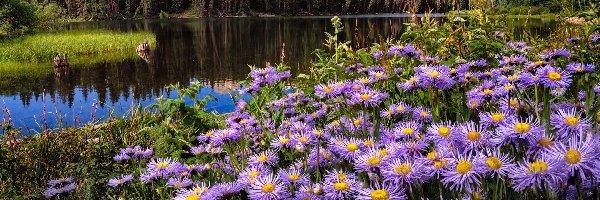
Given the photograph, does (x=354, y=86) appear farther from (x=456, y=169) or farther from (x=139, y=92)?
(x=139, y=92)

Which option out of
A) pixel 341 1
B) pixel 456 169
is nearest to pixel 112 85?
pixel 456 169

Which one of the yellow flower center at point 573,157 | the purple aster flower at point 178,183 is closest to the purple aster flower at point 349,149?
the yellow flower center at point 573,157

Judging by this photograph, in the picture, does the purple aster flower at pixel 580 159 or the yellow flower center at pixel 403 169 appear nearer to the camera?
the purple aster flower at pixel 580 159

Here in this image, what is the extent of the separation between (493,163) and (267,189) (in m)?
0.77

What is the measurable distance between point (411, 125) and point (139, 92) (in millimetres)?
15681

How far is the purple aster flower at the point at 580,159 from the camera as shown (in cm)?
117

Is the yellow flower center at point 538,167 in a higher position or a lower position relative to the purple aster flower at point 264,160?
higher

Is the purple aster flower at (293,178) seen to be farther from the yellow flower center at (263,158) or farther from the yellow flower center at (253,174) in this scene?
the yellow flower center at (263,158)

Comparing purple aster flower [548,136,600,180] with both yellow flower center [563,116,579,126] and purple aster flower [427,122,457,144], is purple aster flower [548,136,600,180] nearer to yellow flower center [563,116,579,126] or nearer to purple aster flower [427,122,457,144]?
yellow flower center [563,116,579,126]

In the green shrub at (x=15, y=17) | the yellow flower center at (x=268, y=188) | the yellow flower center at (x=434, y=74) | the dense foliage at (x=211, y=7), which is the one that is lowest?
the yellow flower center at (x=268, y=188)

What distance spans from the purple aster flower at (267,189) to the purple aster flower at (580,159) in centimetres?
88

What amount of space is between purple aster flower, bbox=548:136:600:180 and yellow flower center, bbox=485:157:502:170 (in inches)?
5.7

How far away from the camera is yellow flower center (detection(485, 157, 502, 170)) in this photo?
134cm

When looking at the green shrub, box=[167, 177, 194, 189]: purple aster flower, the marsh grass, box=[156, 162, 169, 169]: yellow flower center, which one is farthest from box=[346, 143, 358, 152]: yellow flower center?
the green shrub
